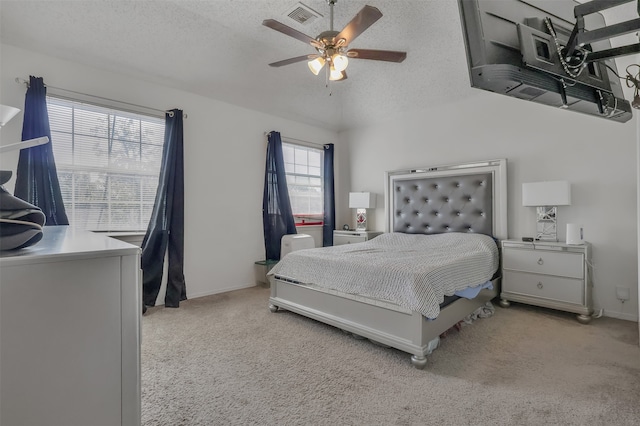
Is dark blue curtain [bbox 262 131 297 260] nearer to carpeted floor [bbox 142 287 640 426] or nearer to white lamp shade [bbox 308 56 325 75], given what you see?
carpeted floor [bbox 142 287 640 426]

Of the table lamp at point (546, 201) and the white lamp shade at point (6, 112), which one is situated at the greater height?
the white lamp shade at point (6, 112)

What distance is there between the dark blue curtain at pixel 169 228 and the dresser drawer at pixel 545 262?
11.5 feet

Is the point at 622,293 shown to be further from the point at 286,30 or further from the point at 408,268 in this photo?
the point at 286,30

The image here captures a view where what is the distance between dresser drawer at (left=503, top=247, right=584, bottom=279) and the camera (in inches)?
109

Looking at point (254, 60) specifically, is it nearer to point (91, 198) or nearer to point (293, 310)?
point (91, 198)

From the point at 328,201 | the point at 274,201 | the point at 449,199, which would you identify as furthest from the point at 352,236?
the point at 449,199

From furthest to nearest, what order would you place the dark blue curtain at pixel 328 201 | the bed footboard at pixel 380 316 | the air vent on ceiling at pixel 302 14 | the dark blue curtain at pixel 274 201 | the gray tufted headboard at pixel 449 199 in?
the dark blue curtain at pixel 328 201 → the dark blue curtain at pixel 274 201 → the gray tufted headboard at pixel 449 199 → the air vent on ceiling at pixel 302 14 → the bed footboard at pixel 380 316

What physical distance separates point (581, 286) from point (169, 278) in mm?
4035

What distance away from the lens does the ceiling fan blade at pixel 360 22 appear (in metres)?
1.89

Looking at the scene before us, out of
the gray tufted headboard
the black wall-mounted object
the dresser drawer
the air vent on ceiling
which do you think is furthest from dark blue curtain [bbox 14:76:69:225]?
the dresser drawer

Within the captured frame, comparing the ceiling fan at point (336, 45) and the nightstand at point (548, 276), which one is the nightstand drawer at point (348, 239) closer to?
the nightstand at point (548, 276)

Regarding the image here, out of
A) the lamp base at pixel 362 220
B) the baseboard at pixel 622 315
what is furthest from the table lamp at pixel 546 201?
the lamp base at pixel 362 220

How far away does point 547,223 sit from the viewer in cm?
318

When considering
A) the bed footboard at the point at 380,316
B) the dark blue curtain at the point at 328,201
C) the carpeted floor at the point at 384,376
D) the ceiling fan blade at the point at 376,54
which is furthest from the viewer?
the dark blue curtain at the point at 328,201
